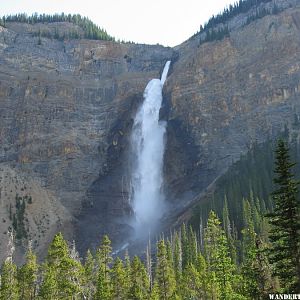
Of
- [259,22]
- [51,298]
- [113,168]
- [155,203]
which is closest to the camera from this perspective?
[51,298]

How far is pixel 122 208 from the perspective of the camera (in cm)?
12338

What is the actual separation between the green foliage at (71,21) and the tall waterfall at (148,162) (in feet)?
127

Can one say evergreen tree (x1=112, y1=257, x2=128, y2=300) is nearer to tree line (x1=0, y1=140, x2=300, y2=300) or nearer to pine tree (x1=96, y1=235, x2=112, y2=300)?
tree line (x1=0, y1=140, x2=300, y2=300)

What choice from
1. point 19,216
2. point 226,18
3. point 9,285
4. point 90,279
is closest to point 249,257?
point 9,285

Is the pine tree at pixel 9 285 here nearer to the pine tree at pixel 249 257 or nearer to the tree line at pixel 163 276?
the tree line at pixel 163 276

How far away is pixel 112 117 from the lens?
477 ft

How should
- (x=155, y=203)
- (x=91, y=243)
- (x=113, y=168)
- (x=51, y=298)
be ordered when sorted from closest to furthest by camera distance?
(x=51, y=298), (x=91, y=243), (x=155, y=203), (x=113, y=168)

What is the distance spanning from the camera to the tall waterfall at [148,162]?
119 metres

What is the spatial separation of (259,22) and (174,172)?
55.7m

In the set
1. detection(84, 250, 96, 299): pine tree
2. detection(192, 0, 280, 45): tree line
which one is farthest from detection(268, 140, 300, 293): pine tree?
detection(192, 0, 280, 45): tree line

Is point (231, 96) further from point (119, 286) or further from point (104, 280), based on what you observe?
point (104, 280)

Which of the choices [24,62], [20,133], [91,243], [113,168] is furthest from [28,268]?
[24,62]

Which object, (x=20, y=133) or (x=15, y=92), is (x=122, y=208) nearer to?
(x=20, y=133)

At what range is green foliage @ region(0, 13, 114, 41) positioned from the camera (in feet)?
567
